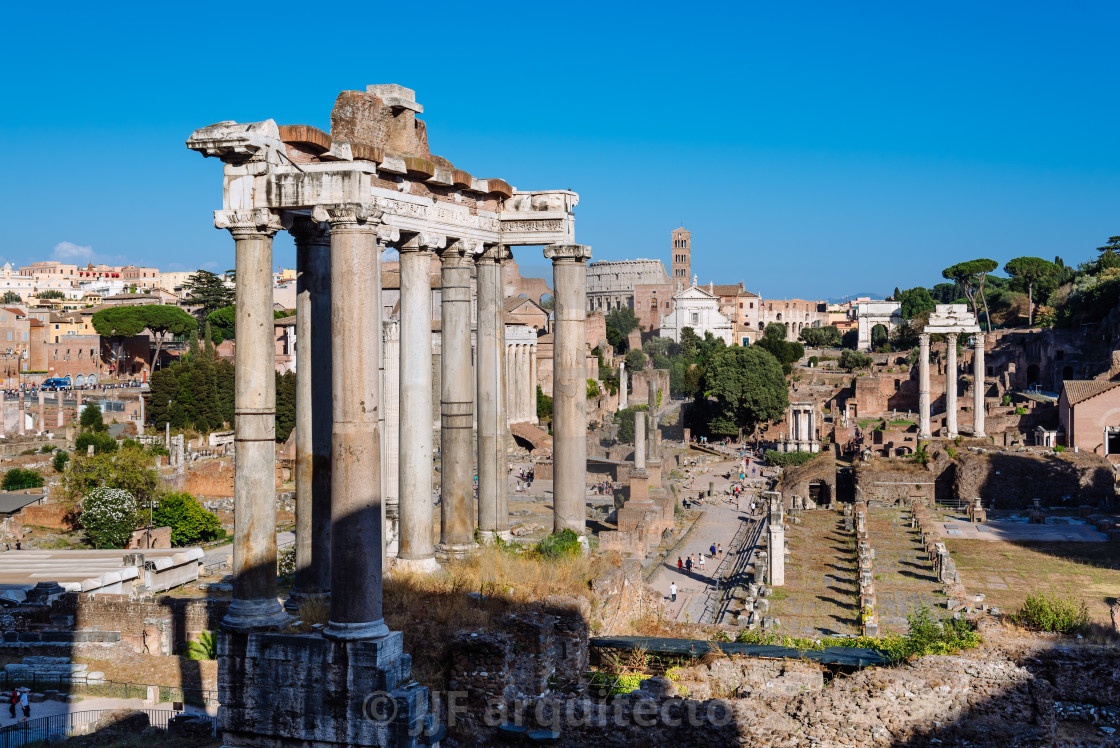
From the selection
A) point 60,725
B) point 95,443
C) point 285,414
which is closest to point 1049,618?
point 60,725

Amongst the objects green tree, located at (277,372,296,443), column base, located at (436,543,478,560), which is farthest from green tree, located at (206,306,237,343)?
column base, located at (436,543,478,560)

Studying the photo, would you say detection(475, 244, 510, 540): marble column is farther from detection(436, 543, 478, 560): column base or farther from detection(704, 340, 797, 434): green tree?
detection(704, 340, 797, 434): green tree

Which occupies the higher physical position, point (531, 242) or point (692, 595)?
point (531, 242)

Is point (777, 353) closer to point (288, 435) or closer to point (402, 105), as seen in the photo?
point (288, 435)

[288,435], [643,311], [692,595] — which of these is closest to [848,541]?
[692,595]

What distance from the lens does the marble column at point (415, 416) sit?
11.0 m

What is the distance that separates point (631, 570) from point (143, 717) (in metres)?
5.40

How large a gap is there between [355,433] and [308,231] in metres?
2.57

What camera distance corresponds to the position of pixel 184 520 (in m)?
32.0

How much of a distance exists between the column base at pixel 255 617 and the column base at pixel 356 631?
0.71m

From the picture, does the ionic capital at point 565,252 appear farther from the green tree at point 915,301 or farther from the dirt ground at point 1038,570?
the green tree at point 915,301

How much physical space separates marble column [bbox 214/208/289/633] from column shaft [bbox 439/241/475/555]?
302 centimetres

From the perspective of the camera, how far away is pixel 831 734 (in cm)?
763

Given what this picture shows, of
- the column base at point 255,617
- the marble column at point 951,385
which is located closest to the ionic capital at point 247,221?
the column base at point 255,617
